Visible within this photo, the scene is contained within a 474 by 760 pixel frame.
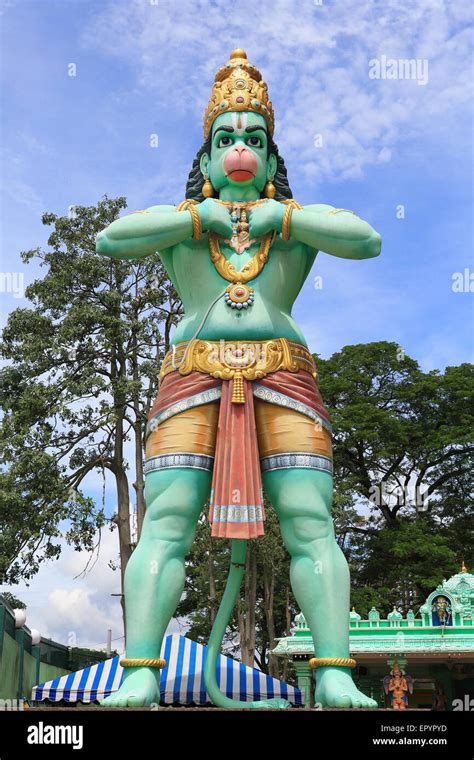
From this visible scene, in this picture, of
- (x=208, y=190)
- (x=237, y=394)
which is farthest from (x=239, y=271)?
(x=237, y=394)

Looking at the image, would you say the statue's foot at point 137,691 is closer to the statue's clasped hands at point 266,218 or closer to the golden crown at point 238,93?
the statue's clasped hands at point 266,218

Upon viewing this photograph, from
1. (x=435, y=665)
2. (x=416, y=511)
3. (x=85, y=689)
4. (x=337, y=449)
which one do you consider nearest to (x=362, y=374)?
(x=337, y=449)

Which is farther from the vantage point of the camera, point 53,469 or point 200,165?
point 53,469

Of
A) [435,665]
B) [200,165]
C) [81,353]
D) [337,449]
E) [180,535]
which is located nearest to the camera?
[180,535]

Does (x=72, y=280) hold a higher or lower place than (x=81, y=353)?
higher

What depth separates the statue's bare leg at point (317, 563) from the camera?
4.52 meters

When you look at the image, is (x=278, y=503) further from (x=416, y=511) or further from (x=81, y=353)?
(x=416, y=511)

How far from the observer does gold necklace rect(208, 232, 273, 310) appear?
5047mm

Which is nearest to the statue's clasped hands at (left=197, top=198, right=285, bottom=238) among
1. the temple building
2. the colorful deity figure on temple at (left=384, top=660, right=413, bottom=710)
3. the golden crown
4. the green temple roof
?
the golden crown

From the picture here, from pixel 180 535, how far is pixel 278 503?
1.97 ft

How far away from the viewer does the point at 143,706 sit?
4.12m
